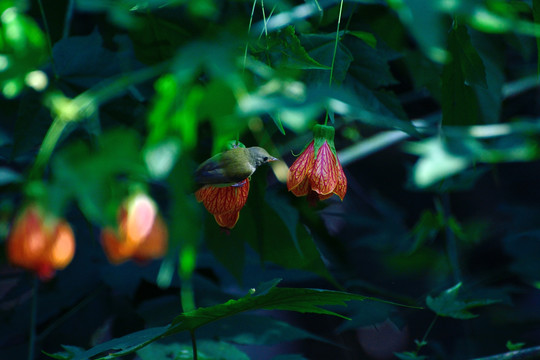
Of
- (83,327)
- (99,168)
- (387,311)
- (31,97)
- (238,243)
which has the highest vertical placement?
(99,168)

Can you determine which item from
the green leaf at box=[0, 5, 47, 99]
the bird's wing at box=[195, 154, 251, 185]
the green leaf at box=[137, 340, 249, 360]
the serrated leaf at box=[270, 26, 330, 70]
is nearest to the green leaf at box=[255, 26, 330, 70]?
the serrated leaf at box=[270, 26, 330, 70]

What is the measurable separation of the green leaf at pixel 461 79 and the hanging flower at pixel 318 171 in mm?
161

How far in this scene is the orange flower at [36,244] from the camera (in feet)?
1.36

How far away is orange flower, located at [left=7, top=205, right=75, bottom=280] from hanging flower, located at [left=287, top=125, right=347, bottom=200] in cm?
30

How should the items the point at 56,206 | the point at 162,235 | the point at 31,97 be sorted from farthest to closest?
the point at 31,97, the point at 162,235, the point at 56,206

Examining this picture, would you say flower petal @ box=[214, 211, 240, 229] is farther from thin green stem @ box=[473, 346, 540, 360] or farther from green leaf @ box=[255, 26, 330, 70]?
thin green stem @ box=[473, 346, 540, 360]

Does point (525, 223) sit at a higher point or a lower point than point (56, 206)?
lower

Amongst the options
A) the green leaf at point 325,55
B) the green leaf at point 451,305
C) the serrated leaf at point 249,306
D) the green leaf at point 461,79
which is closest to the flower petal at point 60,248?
the serrated leaf at point 249,306

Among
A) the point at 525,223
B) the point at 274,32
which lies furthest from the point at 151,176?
the point at 525,223

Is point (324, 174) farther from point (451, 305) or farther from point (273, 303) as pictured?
point (451, 305)

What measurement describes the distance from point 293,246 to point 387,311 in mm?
250

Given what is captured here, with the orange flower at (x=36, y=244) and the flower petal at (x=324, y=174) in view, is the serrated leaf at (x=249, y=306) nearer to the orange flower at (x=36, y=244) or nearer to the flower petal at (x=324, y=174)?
the flower petal at (x=324, y=174)

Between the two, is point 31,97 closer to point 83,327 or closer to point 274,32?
point 274,32

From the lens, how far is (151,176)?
37 centimetres
